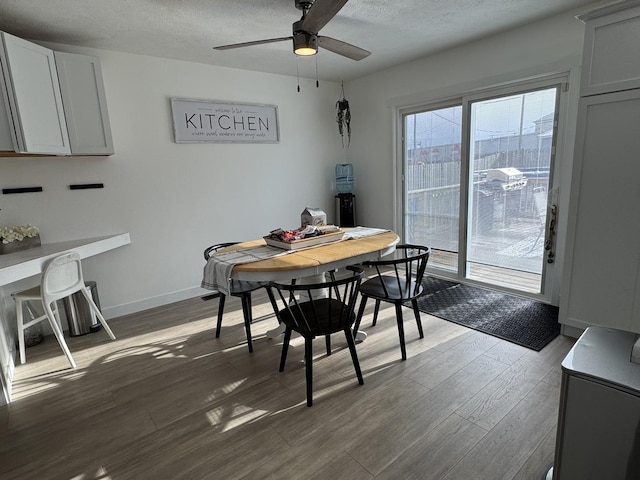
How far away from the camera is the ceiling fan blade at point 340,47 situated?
2.37m

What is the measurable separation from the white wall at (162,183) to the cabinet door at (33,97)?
40 centimetres

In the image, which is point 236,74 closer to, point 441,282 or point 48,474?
point 441,282

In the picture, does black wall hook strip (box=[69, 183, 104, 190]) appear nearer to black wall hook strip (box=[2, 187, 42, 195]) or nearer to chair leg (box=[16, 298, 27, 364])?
black wall hook strip (box=[2, 187, 42, 195])

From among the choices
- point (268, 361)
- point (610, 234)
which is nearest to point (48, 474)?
point (268, 361)

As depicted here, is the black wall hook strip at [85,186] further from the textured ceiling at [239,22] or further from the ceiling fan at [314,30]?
the ceiling fan at [314,30]

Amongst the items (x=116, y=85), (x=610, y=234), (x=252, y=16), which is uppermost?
(x=252, y=16)

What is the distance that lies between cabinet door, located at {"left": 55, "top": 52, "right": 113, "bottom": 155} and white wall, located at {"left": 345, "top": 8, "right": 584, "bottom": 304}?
9.69 ft

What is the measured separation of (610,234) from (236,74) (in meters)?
3.68

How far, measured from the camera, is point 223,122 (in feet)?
12.6

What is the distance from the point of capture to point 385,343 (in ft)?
8.85

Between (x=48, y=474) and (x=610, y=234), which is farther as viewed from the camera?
(x=610, y=234)

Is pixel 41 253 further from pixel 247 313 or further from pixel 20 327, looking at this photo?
pixel 247 313

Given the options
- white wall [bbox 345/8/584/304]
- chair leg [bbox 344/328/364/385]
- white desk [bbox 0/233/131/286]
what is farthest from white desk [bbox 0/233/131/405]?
white wall [bbox 345/8/584/304]

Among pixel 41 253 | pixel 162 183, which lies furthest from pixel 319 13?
pixel 41 253
